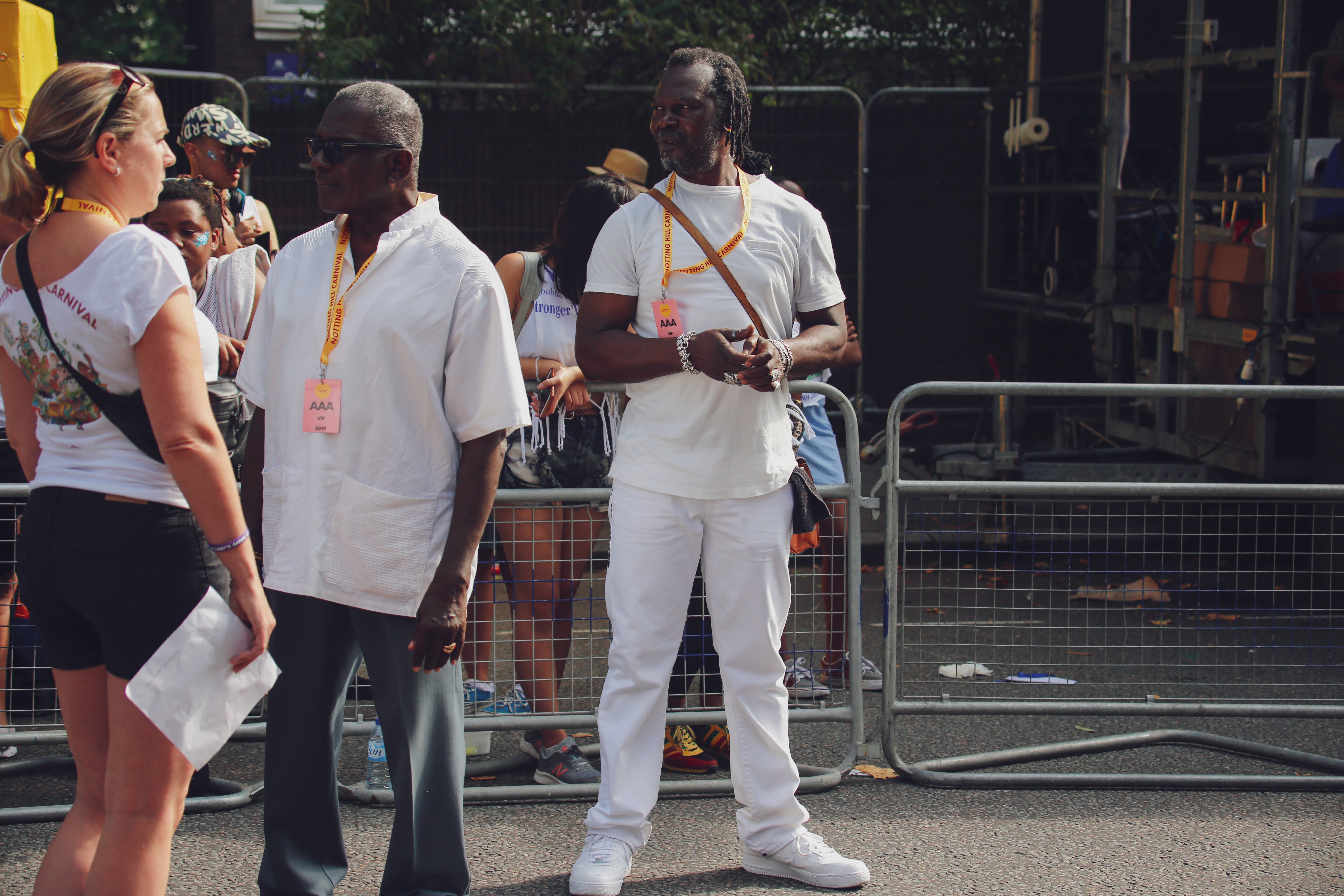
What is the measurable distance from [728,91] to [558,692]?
2024 mm

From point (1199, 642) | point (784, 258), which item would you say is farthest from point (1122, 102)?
point (784, 258)

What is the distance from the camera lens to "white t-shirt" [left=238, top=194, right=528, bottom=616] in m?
2.73

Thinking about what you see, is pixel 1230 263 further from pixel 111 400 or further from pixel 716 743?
pixel 111 400

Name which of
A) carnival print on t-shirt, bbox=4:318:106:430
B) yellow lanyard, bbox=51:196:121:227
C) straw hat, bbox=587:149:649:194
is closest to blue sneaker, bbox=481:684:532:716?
carnival print on t-shirt, bbox=4:318:106:430

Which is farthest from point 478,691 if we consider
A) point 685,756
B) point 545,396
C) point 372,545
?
point 372,545

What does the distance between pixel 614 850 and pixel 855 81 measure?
8.54 m

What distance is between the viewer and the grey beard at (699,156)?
10.5 feet

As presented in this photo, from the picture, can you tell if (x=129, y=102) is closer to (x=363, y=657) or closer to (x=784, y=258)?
(x=363, y=657)

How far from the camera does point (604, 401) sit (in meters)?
4.01

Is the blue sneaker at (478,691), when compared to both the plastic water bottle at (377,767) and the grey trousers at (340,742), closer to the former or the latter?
the plastic water bottle at (377,767)

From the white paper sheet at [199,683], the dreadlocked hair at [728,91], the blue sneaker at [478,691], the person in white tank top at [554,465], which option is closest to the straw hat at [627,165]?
the person in white tank top at [554,465]

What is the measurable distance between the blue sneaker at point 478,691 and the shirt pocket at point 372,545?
130 cm

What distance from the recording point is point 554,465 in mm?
4031

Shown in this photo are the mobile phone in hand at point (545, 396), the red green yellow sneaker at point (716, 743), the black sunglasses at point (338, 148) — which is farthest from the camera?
the red green yellow sneaker at point (716, 743)
